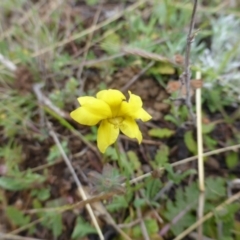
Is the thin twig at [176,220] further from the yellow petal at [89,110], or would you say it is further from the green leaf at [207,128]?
the yellow petal at [89,110]

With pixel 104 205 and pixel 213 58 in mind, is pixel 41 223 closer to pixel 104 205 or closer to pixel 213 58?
pixel 104 205

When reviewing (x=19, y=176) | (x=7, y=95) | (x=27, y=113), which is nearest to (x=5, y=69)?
(x=7, y=95)

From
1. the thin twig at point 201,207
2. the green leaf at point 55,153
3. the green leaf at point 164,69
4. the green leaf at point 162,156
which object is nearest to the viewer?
the thin twig at point 201,207

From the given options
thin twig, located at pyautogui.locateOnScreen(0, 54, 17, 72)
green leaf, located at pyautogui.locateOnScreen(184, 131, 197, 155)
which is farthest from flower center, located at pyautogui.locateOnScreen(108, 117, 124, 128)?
thin twig, located at pyautogui.locateOnScreen(0, 54, 17, 72)

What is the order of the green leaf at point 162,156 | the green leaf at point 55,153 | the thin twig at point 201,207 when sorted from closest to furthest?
the thin twig at point 201,207, the green leaf at point 162,156, the green leaf at point 55,153

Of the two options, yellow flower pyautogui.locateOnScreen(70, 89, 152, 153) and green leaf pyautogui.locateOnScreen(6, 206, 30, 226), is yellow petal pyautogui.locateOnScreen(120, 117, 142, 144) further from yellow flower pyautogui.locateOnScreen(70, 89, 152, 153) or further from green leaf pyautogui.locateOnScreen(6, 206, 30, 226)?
green leaf pyautogui.locateOnScreen(6, 206, 30, 226)

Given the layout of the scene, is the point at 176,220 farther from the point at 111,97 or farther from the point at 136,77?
the point at 136,77

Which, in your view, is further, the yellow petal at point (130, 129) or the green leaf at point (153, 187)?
the green leaf at point (153, 187)

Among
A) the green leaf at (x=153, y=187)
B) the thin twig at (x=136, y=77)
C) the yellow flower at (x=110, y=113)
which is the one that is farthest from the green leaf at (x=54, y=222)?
the thin twig at (x=136, y=77)
